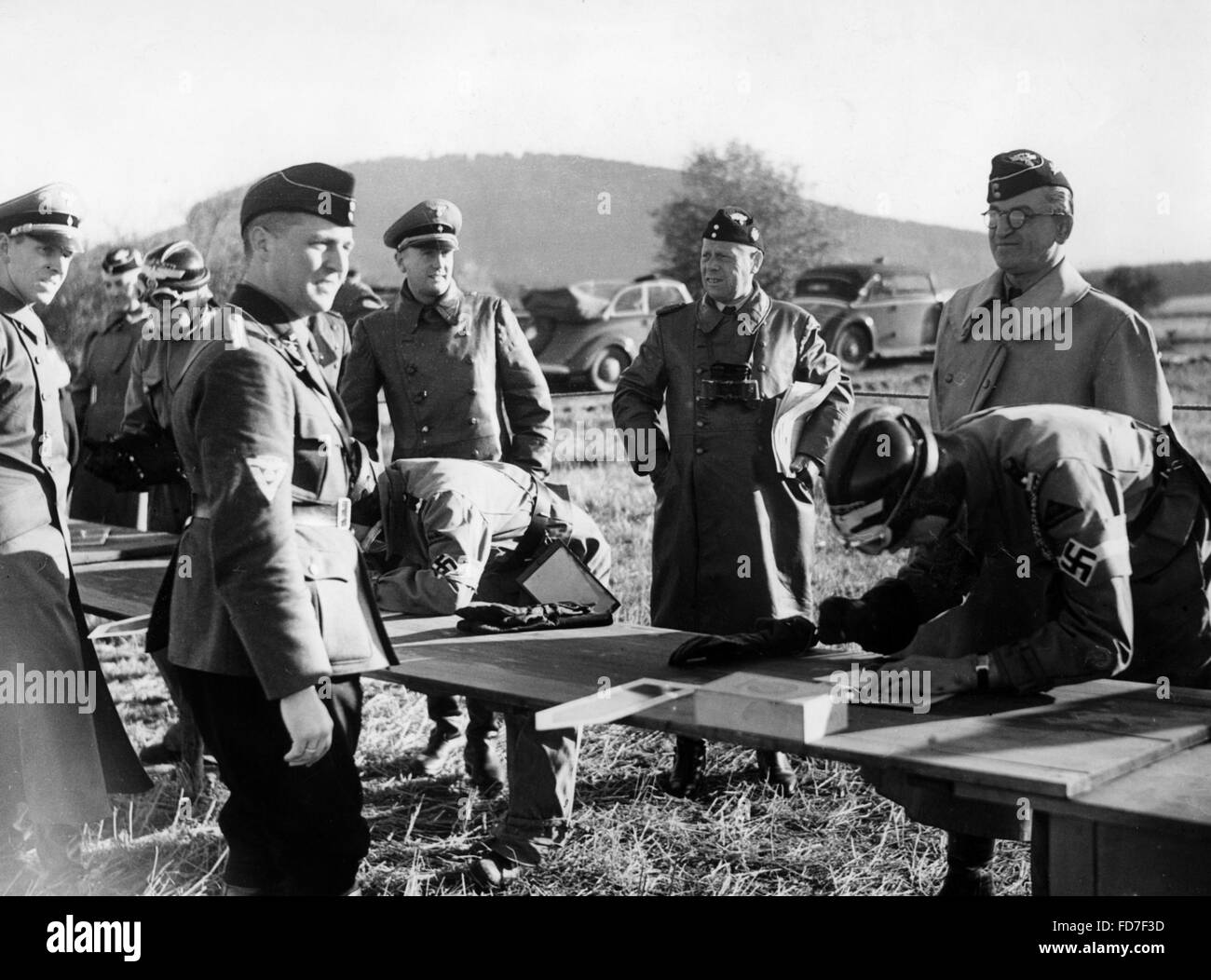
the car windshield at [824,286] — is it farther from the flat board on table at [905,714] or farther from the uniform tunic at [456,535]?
the flat board on table at [905,714]

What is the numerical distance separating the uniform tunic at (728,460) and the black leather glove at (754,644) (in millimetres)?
1375

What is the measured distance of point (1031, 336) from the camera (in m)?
3.85

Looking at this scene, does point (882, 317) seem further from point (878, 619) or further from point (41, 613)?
point (41, 613)

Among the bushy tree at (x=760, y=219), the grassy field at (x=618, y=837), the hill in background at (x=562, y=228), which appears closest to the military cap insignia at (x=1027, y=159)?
the grassy field at (x=618, y=837)

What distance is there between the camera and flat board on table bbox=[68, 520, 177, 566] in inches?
196

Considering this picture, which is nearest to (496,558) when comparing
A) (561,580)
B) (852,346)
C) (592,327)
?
(561,580)

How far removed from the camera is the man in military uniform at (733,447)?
469 cm

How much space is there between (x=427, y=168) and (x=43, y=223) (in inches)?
550

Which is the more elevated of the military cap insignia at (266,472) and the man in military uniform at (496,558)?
the military cap insignia at (266,472)

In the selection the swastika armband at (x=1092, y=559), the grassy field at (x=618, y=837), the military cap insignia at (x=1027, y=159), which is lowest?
the grassy field at (x=618, y=837)

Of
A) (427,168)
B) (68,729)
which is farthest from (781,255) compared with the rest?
(68,729)

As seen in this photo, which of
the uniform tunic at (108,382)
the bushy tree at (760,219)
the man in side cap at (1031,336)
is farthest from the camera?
the bushy tree at (760,219)

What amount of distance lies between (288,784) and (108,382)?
172 inches

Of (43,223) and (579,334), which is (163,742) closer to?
(43,223)
